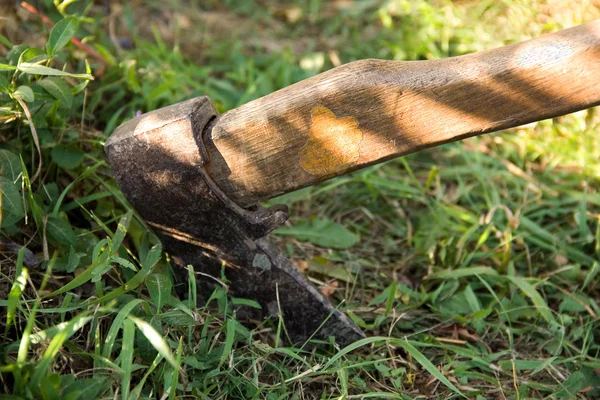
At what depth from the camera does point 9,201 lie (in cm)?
174

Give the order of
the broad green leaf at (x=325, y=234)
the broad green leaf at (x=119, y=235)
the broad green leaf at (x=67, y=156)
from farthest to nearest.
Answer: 1. the broad green leaf at (x=325, y=234)
2. the broad green leaf at (x=67, y=156)
3. the broad green leaf at (x=119, y=235)

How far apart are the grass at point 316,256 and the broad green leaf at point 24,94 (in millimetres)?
10

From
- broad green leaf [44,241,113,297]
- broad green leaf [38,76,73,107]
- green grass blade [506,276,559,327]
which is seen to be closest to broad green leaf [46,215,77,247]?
broad green leaf [44,241,113,297]

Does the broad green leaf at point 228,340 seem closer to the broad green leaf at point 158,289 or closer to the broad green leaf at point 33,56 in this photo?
the broad green leaf at point 158,289

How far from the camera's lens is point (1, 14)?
2.98m

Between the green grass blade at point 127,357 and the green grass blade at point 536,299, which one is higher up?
the green grass blade at point 127,357

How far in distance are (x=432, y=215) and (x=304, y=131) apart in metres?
1.09

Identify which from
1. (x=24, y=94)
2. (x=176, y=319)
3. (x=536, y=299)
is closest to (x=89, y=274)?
(x=176, y=319)

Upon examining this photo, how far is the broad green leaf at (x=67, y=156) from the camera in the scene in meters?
2.06

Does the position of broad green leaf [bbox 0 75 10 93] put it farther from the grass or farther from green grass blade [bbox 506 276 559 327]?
green grass blade [bbox 506 276 559 327]

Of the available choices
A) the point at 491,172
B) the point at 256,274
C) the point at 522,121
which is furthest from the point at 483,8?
the point at 256,274

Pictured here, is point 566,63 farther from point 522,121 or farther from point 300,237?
point 300,237

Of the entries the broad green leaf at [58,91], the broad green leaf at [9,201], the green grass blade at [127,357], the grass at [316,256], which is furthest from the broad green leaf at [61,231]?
the green grass blade at [127,357]

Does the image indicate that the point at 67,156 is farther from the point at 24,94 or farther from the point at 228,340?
the point at 228,340
